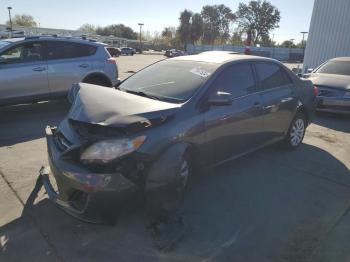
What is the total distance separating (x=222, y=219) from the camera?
3584mm

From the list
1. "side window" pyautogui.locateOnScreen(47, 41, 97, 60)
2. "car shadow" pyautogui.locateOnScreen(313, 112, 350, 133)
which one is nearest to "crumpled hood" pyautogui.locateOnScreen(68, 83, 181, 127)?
"side window" pyautogui.locateOnScreen(47, 41, 97, 60)

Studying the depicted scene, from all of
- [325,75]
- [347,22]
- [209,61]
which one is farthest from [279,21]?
[209,61]

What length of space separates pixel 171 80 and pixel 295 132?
8.95ft

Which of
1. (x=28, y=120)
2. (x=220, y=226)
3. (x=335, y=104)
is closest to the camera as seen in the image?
(x=220, y=226)

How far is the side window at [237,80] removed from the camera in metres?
4.19

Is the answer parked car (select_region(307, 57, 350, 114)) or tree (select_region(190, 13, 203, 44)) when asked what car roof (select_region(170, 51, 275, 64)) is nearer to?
parked car (select_region(307, 57, 350, 114))

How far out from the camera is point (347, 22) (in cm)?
1633

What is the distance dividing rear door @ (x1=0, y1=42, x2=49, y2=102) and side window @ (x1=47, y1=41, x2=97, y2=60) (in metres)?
0.23

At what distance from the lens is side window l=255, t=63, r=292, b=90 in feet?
16.2

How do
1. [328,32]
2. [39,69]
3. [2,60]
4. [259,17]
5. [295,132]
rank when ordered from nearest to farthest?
[295,132] < [2,60] < [39,69] < [328,32] < [259,17]

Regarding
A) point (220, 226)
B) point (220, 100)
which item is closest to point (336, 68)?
Answer: point (220, 100)

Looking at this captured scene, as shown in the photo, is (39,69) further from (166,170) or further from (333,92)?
(333,92)

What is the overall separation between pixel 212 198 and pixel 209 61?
1.78 m

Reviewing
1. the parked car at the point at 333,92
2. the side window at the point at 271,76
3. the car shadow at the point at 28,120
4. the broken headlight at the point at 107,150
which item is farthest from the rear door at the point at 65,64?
the parked car at the point at 333,92
